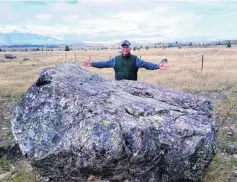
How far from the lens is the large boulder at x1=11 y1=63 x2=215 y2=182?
666 cm

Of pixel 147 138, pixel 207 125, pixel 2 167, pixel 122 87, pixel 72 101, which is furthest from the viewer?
pixel 2 167

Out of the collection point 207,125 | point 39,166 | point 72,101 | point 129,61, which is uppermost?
point 129,61

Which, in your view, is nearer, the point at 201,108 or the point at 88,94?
the point at 88,94

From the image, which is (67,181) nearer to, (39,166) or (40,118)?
(39,166)

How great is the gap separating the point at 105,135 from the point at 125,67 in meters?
3.67

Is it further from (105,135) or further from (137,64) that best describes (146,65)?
(105,135)

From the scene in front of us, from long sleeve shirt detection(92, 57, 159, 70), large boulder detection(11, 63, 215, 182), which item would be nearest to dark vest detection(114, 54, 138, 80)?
long sleeve shirt detection(92, 57, 159, 70)

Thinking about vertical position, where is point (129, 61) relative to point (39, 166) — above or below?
above

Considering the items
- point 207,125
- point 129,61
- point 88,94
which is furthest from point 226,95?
point 88,94

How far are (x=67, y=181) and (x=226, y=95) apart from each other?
12618mm

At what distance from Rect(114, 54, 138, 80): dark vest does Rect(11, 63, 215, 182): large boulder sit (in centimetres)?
178

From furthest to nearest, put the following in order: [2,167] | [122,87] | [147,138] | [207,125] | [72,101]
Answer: [2,167] → [122,87] → [207,125] → [72,101] → [147,138]

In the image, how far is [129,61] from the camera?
32.2ft

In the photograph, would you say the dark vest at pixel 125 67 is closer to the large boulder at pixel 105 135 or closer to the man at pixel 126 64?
the man at pixel 126 64
